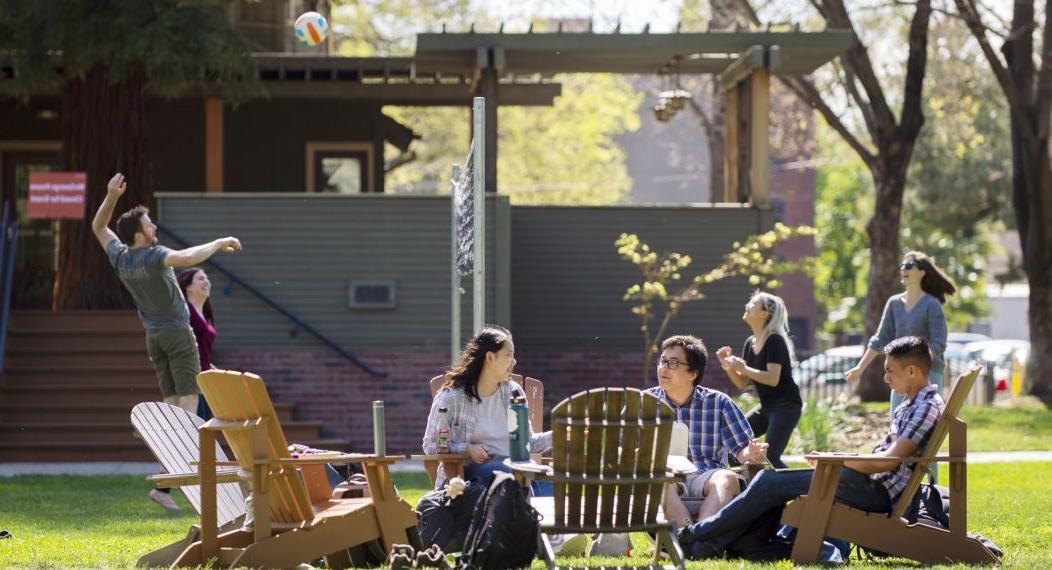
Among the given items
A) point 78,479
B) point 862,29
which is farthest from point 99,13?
point 862,29

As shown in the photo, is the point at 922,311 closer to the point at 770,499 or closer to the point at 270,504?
the point at 770,499

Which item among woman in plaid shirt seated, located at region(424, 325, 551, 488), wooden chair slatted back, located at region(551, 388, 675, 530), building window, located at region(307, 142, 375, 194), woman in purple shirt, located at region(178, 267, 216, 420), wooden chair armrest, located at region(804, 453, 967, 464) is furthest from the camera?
building window, located at region(307, 142, 375, 194)

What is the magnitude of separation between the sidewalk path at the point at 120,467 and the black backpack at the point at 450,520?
22.2 feet

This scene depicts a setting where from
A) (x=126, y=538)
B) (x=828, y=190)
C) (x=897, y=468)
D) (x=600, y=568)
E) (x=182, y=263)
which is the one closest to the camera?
(x=600, y=568)

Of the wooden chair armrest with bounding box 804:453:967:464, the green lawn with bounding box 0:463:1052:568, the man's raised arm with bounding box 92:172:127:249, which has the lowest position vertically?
the green lawn with bounding box 0:463:1052:568

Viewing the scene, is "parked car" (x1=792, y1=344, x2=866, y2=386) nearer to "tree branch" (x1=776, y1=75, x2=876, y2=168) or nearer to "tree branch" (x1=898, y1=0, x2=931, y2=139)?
"tree branch" (x1=776, y1=75, x2=876, y2=168)

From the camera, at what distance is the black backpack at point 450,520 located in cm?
750

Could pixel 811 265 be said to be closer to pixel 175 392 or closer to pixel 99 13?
pixel 99 13

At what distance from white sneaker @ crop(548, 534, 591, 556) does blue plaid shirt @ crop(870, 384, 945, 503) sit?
1.54 m

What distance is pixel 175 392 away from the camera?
1120cm

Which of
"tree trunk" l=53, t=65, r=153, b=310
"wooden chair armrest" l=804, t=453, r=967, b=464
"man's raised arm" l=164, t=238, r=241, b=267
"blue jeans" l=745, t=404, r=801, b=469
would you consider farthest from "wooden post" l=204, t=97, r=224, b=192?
"wooden chair armrest" l=804, t=453, r=967, b=464

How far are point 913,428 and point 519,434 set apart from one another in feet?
6.37

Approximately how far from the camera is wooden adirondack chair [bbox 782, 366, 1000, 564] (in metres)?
7.62

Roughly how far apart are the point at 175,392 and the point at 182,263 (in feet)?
3.73
